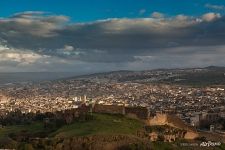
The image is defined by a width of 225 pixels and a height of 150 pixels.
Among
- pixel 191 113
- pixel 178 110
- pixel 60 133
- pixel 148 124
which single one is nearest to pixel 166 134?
pixel 148 124

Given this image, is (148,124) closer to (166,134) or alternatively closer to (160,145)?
(166,134)

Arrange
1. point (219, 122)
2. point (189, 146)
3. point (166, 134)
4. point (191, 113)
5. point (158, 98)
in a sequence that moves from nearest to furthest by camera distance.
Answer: point (189, 146) < point (166, 134) < point (219, 122) < point (191, 113) < point (158, 98)

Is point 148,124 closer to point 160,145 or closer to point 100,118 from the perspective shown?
point 100,118

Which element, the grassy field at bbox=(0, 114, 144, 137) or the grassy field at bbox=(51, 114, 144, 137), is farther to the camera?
the grassy field at bbox=(0, 114, 144, 137)

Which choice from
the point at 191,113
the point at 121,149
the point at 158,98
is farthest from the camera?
the point at 158,98

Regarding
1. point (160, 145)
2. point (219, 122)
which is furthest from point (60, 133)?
point (219, 122)

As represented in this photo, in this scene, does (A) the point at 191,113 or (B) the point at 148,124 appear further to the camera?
(A) the point at 191,113
